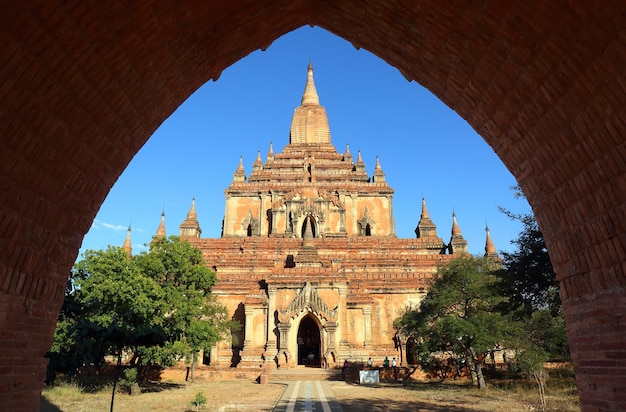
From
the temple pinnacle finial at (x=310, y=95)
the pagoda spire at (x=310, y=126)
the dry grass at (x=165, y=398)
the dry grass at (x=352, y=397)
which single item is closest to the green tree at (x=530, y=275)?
the dry grass at (x=352, y=397)

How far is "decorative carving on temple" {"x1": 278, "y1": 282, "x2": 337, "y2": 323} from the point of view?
96.6 feet

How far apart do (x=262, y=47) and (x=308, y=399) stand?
1552 centimetres

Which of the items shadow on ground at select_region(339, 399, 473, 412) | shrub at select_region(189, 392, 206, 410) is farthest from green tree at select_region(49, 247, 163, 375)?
shadow on ground at select_region(339, 399, 473, 412)

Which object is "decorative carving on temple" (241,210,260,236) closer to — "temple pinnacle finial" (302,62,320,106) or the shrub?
"temple pinnacle finial" (302,62,320,106)

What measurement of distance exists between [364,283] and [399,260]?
5.30 metres

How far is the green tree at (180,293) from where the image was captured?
71.5ft

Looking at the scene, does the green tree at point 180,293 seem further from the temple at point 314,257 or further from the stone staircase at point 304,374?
the temple at point 314,257

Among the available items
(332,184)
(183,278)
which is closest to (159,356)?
(183,278)

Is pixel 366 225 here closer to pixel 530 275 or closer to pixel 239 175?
pixel 239 175

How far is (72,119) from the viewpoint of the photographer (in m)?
4.16

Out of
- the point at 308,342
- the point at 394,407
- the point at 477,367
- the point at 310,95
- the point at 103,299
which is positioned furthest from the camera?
the point at 310,95

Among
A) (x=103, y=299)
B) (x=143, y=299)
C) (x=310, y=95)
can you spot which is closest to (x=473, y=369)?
(x=143, y=299)

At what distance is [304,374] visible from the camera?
26.6 metres

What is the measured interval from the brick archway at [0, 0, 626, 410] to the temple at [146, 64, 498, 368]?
2519 cm
